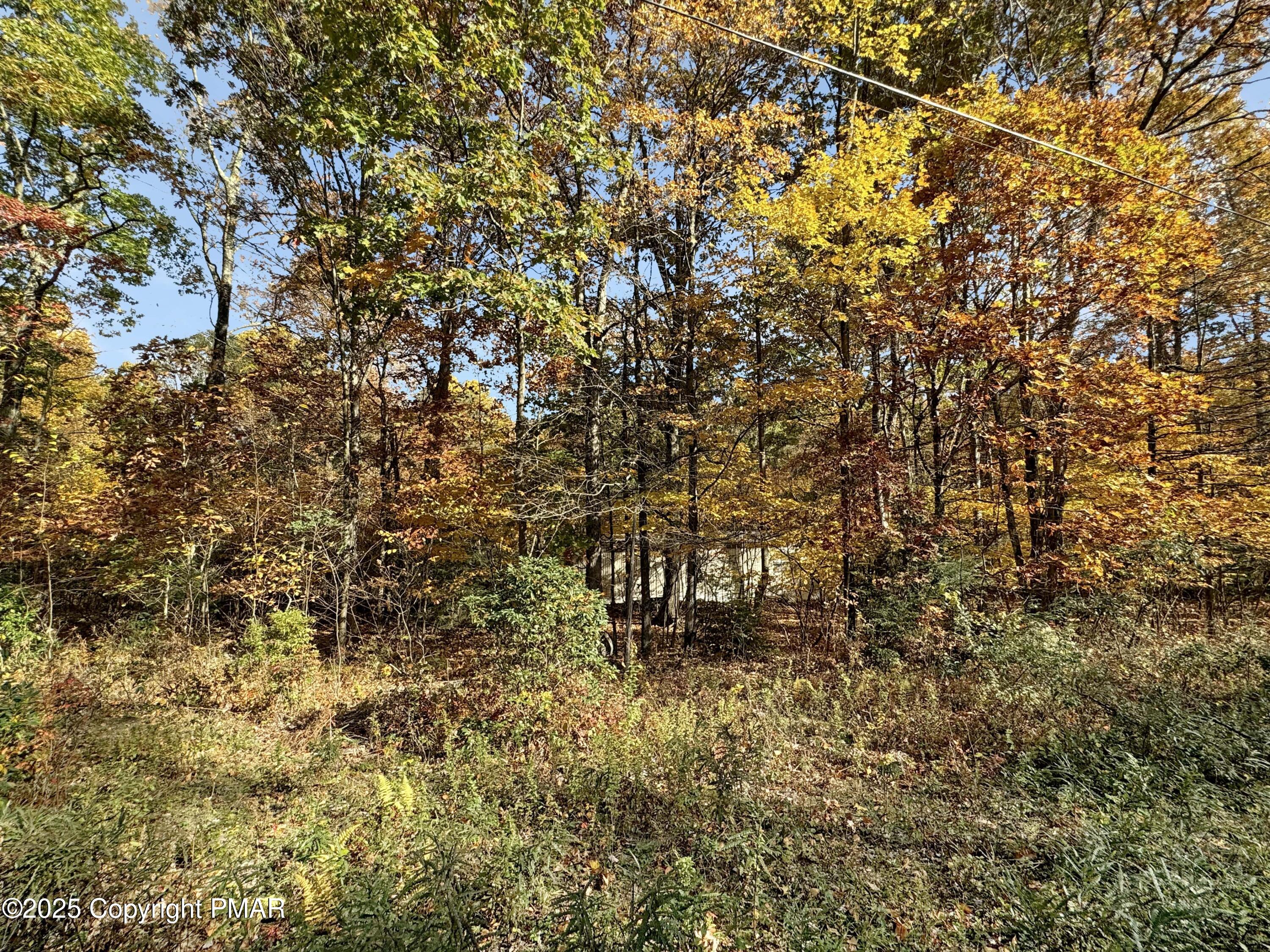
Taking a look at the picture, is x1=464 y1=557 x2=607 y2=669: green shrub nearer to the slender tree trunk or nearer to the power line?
the power line

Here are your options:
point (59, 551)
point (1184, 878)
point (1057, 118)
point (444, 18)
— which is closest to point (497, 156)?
point (444, 18)

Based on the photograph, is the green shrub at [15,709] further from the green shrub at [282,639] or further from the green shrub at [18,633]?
the green shrub at [282,639]

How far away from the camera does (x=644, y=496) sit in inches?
347

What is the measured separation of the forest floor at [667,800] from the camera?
2.68 metres

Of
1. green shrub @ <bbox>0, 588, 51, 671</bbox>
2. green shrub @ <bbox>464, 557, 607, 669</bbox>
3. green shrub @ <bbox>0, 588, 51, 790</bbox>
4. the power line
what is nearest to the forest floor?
green shrub @ <bbox>0, 588, 51, 790</bbox>

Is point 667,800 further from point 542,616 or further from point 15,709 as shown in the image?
point 15,709

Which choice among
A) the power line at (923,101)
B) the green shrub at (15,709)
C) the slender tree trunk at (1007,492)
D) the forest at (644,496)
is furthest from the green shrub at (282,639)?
the slender tree trunk at (1007,492)

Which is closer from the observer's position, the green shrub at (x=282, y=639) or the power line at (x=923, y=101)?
the power line at (x=923, y=101)

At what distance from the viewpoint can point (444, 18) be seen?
22.3ft

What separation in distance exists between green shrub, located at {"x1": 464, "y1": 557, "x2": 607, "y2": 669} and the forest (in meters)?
0.07

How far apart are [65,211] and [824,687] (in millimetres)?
16107

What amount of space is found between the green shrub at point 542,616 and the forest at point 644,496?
2.8 inches

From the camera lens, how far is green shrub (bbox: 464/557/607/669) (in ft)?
20.1

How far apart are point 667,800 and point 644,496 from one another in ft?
16.8
